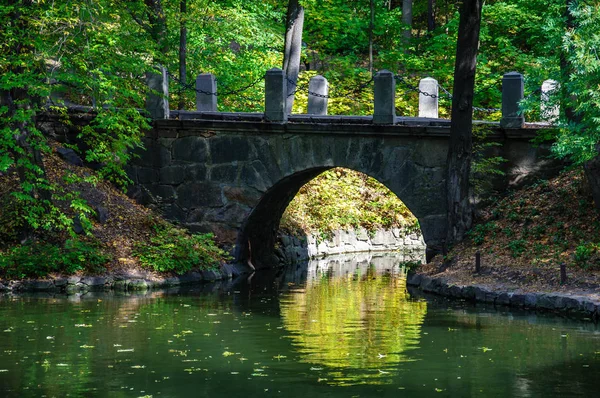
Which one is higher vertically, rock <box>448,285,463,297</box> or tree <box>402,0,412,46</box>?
tree <box>402,0,412,46</box>

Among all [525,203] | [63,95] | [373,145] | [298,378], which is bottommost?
[298,378]

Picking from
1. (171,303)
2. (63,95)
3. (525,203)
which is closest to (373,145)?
(525,203)

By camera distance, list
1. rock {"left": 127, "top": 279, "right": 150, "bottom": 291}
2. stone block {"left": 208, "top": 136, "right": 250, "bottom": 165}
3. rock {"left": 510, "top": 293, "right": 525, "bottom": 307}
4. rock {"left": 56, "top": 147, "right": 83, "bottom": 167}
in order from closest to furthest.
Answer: rock {"left": 510, "top": 293, "right": 525, "bottom": 307} → rock {"left": 127, "top": 279, "right": 150, "bottom": 291} → stone block {"left": 208, "top": 136, "right": 250, "bottom": 165} → rock {"left": 56, "top": 147, "right": 83, "bottom": 167}

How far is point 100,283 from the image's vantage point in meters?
19.3

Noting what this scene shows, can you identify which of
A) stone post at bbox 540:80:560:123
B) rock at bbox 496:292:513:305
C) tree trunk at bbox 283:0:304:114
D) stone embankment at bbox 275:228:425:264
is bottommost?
rock at bbox 496:292:513:305

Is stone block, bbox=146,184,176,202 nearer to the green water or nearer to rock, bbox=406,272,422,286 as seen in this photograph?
the green water

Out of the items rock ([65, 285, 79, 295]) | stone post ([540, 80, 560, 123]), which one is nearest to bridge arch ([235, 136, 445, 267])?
stone post ([540, 80, 560, 123])

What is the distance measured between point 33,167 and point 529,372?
10.9m

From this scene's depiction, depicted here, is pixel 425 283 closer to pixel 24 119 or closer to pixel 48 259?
pixel 48 259

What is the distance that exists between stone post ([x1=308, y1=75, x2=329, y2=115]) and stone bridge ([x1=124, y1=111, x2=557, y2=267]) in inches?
36.3

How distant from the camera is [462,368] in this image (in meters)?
11.2

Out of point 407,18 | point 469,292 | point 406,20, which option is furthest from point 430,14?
point 469,292

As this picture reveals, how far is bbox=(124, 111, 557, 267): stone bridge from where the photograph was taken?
2075cm

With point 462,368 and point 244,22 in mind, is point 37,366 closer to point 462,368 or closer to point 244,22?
point 462,368
